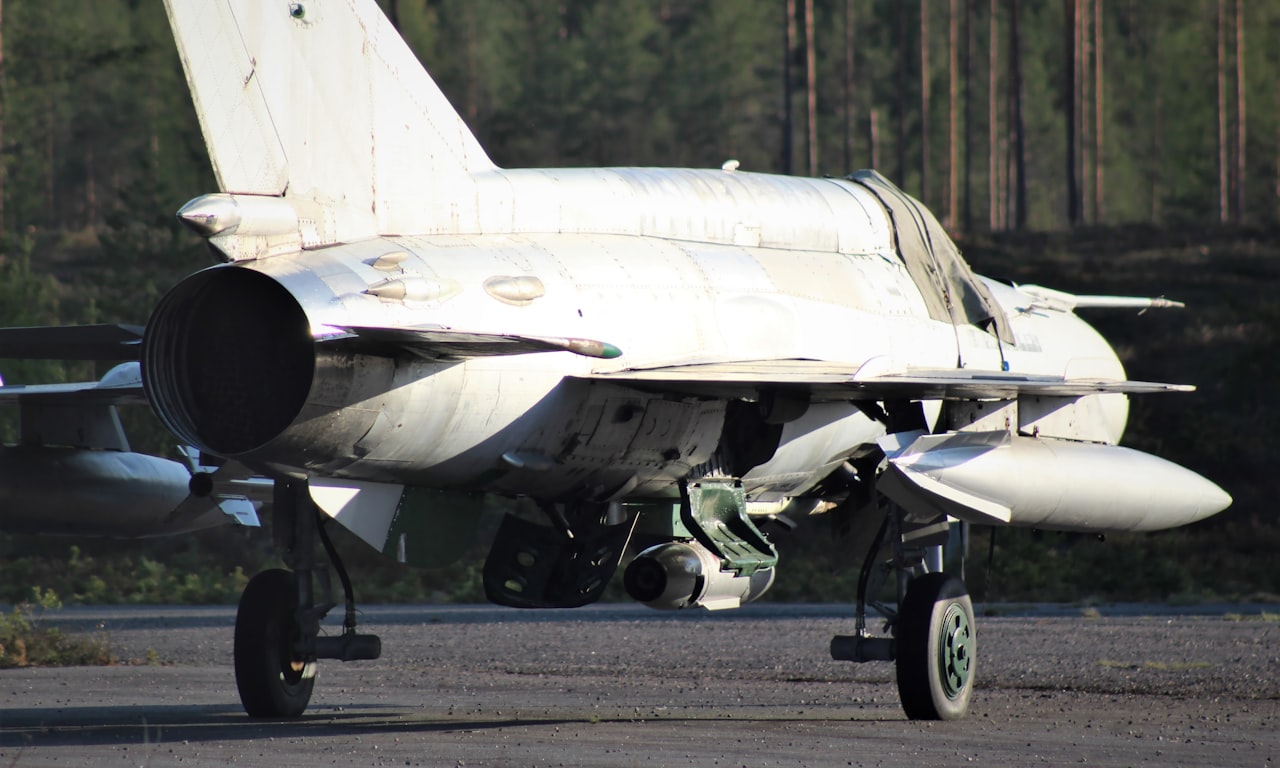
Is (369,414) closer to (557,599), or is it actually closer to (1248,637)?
(557,599)

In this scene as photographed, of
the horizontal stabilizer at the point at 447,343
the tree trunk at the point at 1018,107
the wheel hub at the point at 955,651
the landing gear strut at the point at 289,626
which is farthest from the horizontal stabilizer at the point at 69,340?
the tree trunk at the point at 1018,107

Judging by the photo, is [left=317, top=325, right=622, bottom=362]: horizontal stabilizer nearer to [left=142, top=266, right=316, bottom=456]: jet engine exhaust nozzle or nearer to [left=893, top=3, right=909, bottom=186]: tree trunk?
[left=142, top=266, right=316, bottom=456]: jet engine exhaust nozzle

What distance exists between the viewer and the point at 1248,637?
19.1 m

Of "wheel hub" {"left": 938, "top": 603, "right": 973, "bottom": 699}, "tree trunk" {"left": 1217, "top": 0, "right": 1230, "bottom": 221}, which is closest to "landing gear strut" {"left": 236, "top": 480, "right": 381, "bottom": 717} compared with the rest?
"wheel hub" {"left": 938, "top": 603, "right": 973, "bottom": 699}

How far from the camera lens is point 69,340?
34.5 ft

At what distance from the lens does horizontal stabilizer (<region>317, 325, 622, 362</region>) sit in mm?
8695

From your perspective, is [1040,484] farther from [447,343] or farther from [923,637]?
[447,343]

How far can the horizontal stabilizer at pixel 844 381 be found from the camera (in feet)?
33.2

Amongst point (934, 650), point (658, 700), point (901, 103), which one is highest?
point (901, 103)

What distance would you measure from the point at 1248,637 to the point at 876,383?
10604 millimetres

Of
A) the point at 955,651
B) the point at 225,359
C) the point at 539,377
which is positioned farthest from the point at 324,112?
the point at 955,651

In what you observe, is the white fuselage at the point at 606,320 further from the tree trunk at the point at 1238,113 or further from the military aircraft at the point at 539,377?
the tree trunk at the point at 1238,113

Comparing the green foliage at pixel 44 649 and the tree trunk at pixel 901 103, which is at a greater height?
the tree trunk at pixel 901 103

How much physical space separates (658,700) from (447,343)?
4958mm
